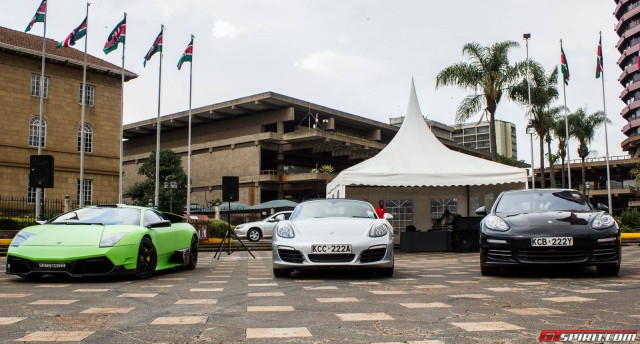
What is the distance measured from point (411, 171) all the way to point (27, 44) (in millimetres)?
32122

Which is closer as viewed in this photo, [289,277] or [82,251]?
[82,251]

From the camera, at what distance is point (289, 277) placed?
29.5ft

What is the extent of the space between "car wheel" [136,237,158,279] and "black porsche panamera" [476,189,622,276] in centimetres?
491

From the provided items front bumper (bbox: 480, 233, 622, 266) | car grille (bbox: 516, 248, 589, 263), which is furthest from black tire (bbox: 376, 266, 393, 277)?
car grille (bbox: 516, 248, 589, 263)

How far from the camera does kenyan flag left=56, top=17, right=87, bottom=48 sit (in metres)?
28.0

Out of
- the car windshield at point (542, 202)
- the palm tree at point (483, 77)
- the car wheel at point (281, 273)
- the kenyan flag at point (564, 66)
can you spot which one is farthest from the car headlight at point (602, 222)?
the kenyan flag at point (564, 66)

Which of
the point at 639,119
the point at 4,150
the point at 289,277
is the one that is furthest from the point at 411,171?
the point at 639,119

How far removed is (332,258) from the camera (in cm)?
820

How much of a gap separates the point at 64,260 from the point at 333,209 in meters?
4.00

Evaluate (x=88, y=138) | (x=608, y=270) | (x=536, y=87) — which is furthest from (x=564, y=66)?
(x=88, y=138)

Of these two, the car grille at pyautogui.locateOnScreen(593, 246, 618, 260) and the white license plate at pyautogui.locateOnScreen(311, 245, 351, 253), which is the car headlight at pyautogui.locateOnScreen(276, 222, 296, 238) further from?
the car grille at pyautogui.locateOnScreen(593, 246, 618, 260)

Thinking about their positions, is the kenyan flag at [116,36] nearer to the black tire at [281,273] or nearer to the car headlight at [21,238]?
the car headlight at [21,238]

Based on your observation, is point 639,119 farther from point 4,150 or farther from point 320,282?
point 320,282

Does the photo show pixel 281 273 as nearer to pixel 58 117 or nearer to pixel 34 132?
pixel 34 132
